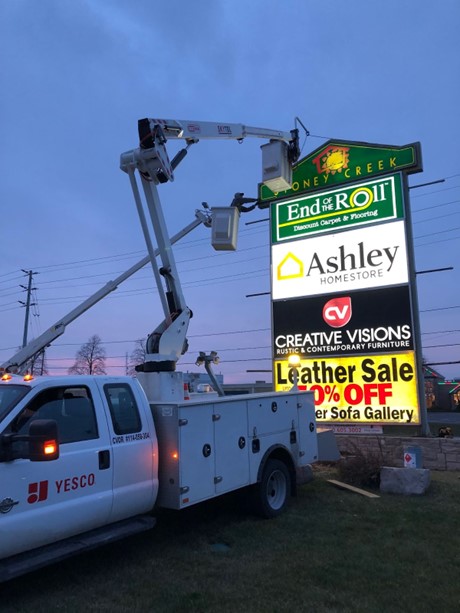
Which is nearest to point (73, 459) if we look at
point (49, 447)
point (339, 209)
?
point (49, 447)

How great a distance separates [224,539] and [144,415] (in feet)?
6.16

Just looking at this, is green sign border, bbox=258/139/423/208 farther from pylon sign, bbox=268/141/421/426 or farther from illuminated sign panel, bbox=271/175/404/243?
illuminated sign panel, bbox=271/175/404/243

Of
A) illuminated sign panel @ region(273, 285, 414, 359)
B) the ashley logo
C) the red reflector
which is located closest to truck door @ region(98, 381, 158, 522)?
the red reflector

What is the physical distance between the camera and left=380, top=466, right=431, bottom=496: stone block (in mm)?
8414

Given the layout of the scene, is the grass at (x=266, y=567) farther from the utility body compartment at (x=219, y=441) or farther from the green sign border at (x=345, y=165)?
the green sign border at (x=345, y=165)

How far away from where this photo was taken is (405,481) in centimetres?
852

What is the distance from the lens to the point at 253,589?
4.70 metres

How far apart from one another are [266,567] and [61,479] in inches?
89.6

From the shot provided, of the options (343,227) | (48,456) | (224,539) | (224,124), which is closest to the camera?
(48,456)

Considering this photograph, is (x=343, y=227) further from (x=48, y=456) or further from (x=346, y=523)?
(x=48, y=456)

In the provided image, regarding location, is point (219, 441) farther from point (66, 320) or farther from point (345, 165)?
point (66, 320)

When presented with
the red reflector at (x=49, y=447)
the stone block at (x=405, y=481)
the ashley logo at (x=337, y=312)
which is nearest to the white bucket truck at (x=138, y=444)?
the red reflector at (x=49, y=447)

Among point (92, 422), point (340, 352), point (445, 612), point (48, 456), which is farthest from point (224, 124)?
point (445, 612)

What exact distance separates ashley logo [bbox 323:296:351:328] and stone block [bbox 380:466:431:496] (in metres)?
4.12
